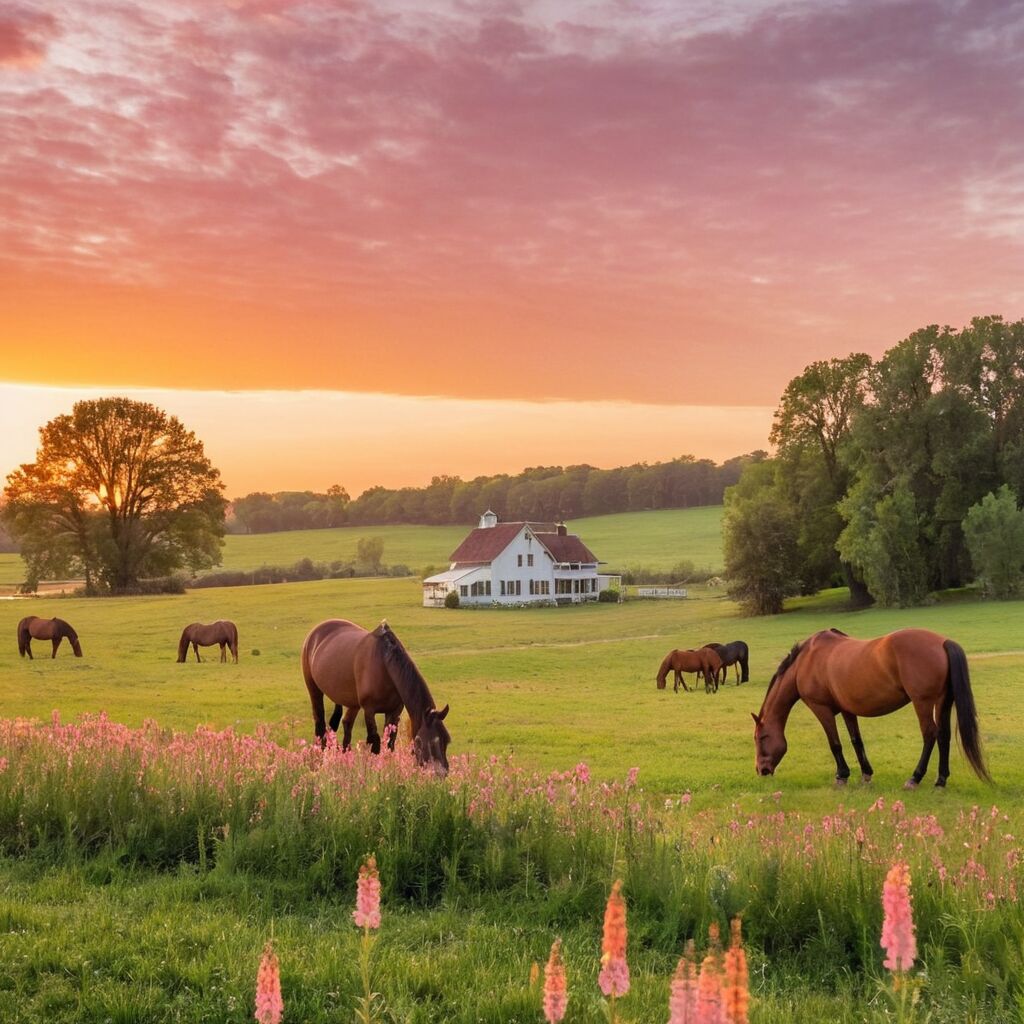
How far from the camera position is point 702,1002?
2352 millimetres

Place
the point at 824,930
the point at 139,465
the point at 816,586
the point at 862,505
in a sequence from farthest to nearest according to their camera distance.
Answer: the point at 139,465
the point at 816,586
the point at 862,505
the point at 824,930

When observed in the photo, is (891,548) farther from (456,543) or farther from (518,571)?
(456,543)

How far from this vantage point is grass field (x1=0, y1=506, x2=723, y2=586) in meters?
110

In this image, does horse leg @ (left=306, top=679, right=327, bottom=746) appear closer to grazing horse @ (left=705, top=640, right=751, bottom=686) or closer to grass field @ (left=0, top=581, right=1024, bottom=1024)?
grass field @ (left=0, top=581, right=1024, bottom=1024)

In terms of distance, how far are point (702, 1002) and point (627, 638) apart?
4826 cm

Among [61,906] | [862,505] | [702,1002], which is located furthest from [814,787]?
[862,505]

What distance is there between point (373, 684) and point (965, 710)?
8.29 metres

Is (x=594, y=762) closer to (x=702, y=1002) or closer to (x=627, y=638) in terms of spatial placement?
(x=702, y=1002)

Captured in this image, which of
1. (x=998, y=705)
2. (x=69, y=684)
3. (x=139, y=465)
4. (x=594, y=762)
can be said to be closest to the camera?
(x=594, y=762)

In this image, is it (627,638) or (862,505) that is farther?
(862,505)

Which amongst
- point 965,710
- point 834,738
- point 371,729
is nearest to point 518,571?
point 834,738

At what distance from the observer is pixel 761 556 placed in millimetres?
61281

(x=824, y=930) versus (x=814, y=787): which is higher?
(x=824, y=930)

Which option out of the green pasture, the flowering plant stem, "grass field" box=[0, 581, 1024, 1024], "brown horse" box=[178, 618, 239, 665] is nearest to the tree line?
the green pasture
